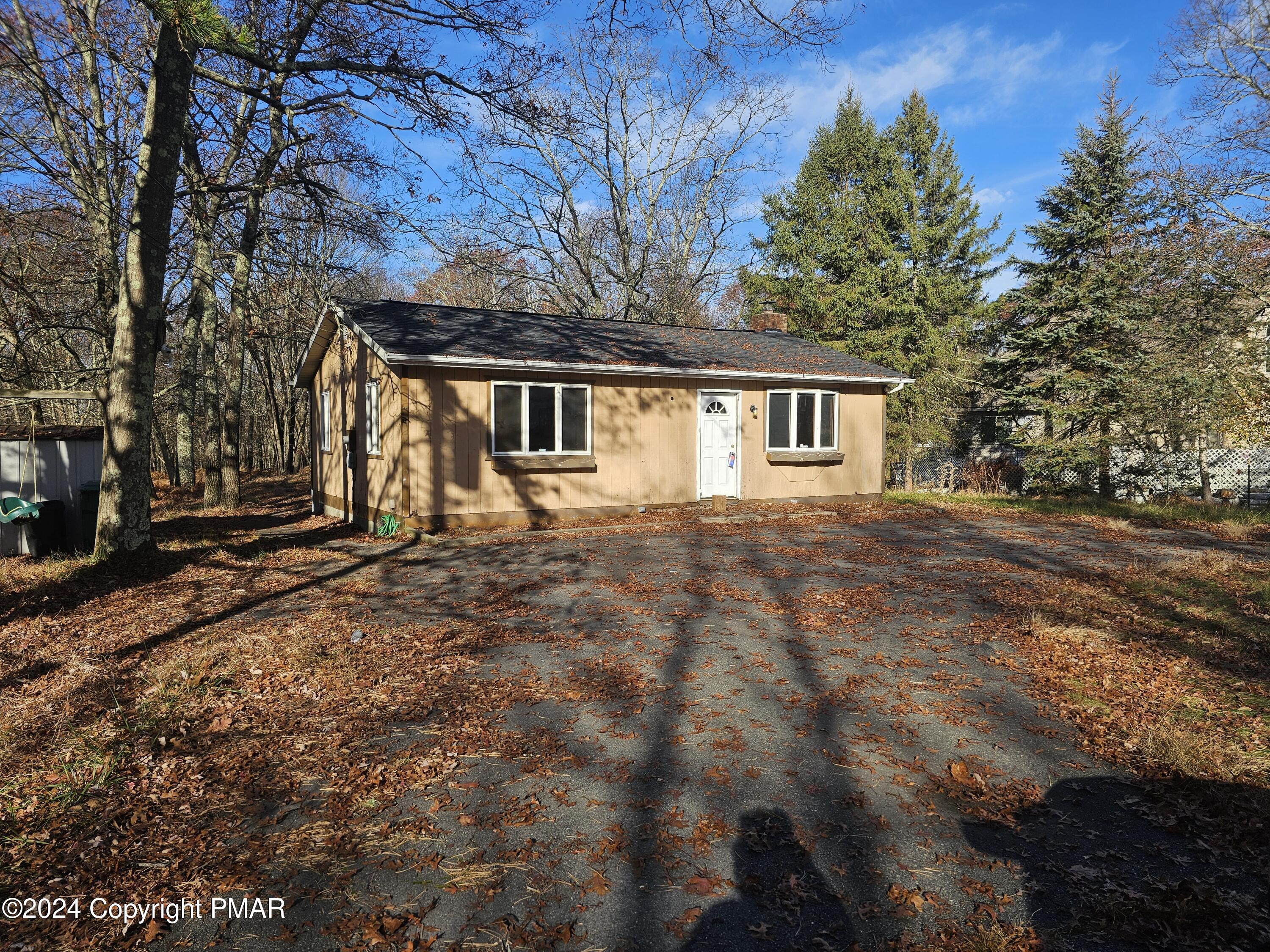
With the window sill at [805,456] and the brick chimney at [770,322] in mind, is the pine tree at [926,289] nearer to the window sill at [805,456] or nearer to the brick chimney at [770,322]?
the brick chimney at [770,322]

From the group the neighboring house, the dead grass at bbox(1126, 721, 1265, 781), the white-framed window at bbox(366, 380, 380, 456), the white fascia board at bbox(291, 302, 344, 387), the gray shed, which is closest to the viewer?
the dead grass at bbox(1126, 721, 1265, 781)

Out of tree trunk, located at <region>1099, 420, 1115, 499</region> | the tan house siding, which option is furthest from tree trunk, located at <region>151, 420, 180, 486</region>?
tree trunk, located at <region>1099, 420, 1115, 499</region>

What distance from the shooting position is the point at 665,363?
1375 cm

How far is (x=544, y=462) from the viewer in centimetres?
1249

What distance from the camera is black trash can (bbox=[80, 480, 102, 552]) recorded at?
947cm

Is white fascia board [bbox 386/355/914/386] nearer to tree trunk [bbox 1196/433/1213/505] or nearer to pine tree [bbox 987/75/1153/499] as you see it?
pine tree [bbox 987/75/1153/499]

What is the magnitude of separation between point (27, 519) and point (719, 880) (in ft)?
35.3

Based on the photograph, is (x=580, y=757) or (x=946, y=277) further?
(x=946, y=277)

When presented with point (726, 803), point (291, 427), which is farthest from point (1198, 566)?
point (291, 427)

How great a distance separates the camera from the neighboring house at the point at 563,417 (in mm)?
11703

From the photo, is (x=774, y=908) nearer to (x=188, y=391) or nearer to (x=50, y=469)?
(x=50, y=469)

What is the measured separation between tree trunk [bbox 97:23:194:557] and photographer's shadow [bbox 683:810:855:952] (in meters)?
8.29

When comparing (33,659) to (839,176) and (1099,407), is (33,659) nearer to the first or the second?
(1099,407)

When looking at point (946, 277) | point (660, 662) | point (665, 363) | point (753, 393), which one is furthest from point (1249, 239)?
point (660, 662)
